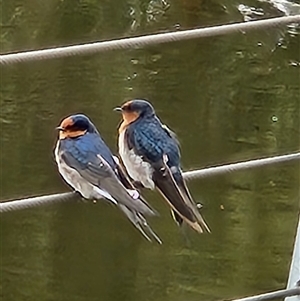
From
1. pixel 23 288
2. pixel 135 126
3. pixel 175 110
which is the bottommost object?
pixel 23 288

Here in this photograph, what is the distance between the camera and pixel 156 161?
106cm

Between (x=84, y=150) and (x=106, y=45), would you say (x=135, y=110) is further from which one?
(x=106, y=45)

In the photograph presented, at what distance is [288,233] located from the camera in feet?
9.09

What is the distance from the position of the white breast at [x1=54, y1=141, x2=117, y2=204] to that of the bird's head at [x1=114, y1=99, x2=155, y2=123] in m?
0.08

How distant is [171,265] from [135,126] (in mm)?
1551

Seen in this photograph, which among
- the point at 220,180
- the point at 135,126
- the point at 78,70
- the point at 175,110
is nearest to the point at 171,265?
the point at 220,180

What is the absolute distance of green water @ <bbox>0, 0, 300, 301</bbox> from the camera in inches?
104

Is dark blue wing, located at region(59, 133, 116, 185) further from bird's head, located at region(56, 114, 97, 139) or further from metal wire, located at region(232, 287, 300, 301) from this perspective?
metal wire, located at region(232, 287, 300, 301)

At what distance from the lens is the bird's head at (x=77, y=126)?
1.16 m

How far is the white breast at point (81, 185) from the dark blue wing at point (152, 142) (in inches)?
2.2

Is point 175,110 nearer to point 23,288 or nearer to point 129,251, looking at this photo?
point 129,251

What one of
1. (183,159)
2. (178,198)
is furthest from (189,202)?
(183,159)

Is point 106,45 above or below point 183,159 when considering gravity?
above

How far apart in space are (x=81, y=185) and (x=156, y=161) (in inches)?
3.2
